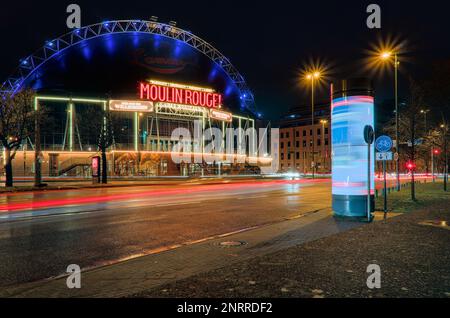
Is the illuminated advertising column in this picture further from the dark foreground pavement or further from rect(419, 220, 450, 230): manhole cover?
the dark foreground pavement

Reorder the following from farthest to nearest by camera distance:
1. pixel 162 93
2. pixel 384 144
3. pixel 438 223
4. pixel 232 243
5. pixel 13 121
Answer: pixel 162 93, pixel 13 121, pixel 384 144, pixel 438 223, pixel 232 243

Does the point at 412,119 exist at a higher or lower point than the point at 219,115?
lower

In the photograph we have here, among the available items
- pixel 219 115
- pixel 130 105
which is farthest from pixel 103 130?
pixel 219 115

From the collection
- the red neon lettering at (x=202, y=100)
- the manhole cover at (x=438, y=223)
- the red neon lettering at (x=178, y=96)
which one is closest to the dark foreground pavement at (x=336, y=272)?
the manhole cover at (x=438, y=223)

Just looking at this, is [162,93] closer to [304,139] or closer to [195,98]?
[195,98]

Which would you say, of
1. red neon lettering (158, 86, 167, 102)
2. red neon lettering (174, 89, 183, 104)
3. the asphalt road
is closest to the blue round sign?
the asphalt road

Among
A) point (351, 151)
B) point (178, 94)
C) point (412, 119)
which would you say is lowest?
point (351, 151)

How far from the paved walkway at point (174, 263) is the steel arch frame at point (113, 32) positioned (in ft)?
153

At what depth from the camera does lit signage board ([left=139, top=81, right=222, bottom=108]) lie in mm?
53400

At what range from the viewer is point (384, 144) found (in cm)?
1306

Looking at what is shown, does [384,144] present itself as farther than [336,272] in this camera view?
Yes

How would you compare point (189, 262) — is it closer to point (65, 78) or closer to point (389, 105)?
point (65, 78)

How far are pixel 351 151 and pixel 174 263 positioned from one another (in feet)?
24.9

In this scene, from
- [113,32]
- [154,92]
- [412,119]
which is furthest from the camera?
[113,32]
